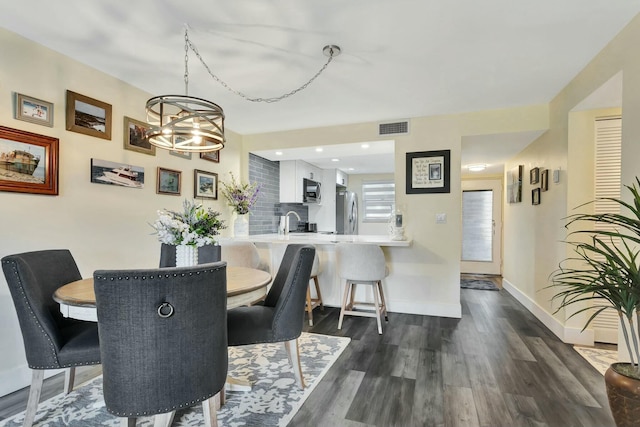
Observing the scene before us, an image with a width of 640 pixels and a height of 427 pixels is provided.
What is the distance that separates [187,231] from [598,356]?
333 cm

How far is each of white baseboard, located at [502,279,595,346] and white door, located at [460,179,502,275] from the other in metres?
2.09

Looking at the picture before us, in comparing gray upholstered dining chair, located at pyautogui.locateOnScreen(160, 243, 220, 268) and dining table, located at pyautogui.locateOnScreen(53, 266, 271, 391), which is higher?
gray upholstered dining chair, located at pyautogui.locateOnScreen(160, 243, 220, 268)

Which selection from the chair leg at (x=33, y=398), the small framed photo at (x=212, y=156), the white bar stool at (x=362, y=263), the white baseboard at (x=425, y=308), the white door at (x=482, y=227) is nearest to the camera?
the chair leg at (x=33, y=398)

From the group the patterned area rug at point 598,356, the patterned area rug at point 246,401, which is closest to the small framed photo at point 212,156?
the patterned area rug at point 246,401

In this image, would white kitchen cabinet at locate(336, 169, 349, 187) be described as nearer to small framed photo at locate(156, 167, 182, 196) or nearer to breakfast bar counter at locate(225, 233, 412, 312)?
breakfast bar counter at locate(225, 233, 412, 312)

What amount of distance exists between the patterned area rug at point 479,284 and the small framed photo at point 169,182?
4.50 m

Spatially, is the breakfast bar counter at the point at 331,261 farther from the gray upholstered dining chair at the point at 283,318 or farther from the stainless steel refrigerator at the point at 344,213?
the stainless steel refrigerator at the point at 344,213

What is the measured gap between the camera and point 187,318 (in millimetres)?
1241

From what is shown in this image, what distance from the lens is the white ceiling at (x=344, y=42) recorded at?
72.6 inches

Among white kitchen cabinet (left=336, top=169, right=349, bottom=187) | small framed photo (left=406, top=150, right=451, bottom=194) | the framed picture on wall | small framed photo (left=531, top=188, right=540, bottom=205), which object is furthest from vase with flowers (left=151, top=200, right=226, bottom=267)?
→ white kitchen cabinet (left=336, top=169, right=349, bottom=187)

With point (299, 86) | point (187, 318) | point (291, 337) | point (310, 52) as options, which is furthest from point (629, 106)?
point (187, 318)

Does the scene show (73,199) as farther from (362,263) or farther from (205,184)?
(362,263)

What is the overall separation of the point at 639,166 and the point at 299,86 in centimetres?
249

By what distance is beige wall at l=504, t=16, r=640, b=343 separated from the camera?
6.66 ft
